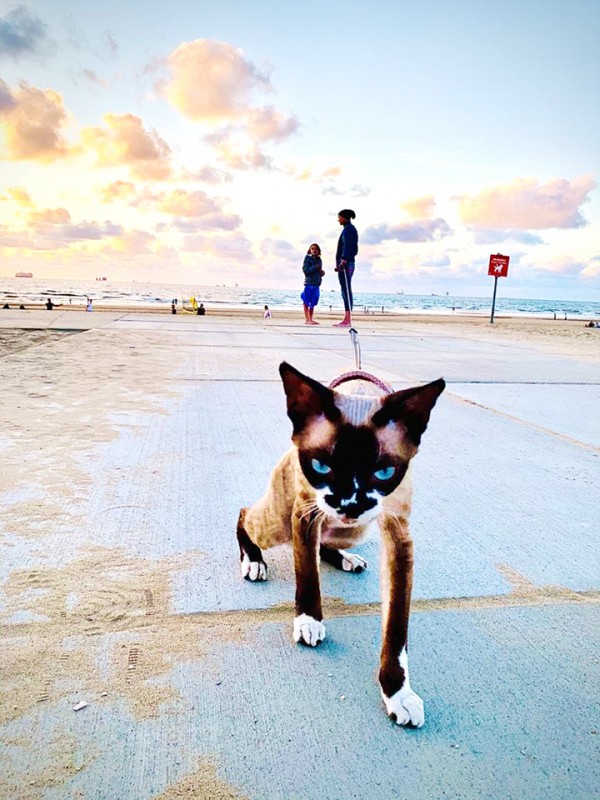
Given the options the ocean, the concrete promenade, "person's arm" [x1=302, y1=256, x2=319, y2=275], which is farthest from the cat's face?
the ocean

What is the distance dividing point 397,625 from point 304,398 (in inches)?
26.8

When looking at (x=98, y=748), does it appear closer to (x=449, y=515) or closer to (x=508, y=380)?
(x=449, y=515)

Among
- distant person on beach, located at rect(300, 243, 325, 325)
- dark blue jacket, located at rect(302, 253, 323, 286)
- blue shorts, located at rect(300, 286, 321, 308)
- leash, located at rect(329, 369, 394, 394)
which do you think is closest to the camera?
leash, located at rect(329, 369, 394, 394)

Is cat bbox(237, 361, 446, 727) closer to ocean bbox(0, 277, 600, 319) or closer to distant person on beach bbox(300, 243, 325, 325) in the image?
distant person on beach bbox(300, 243, 325, 325)

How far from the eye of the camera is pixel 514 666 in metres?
1.63

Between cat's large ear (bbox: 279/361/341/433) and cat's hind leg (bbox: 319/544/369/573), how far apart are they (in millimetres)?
814

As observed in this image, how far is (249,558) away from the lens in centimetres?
209

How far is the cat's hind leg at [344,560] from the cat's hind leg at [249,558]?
10.1 inches

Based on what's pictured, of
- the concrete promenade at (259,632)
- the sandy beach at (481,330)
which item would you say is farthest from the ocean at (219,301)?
the concrete promenade at (259,632)

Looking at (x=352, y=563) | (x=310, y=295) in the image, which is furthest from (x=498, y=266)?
(x=352, y=563)

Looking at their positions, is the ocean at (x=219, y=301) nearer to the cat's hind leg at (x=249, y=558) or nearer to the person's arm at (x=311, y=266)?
the person's arm at (x=311, y=266)

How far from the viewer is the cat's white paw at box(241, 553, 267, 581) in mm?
2054

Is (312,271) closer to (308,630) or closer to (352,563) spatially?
(352,563)

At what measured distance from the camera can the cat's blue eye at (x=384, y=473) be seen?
4.77 ft
